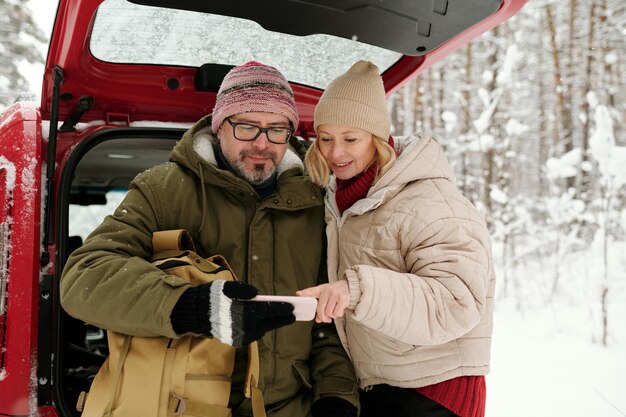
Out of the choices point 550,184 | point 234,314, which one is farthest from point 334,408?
point 550,184

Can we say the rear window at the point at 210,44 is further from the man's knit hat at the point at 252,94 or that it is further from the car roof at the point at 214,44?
the man's knit hat at the point at 252,94

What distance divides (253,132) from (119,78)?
2.38 feet

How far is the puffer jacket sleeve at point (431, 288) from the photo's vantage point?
1604 millimetres

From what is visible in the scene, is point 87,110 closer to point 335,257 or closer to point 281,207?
point 281,207

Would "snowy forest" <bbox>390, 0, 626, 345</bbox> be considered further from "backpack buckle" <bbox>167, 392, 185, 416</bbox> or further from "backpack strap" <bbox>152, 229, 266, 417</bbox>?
"backpack buckle" <bbox>167, 392, 185, 416</bbox>

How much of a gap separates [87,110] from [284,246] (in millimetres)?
1127

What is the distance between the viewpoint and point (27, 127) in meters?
2.12

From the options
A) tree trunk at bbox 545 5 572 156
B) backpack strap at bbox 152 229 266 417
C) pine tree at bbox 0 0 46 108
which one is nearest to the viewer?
backpack strap at bbox 152 229 266 417

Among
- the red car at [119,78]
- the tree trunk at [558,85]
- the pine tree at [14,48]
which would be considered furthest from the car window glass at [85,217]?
the tree trunk at [558,85]

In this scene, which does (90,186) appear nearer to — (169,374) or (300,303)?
(169,374)

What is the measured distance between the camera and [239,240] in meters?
2.14

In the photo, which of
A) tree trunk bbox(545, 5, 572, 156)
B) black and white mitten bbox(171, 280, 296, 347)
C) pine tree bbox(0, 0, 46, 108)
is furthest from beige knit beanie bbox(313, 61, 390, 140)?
tree trunk bbox(545, 5, 572, 156)

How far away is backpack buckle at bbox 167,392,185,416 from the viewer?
1.64 metres

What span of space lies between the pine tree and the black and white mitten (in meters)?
8.49
